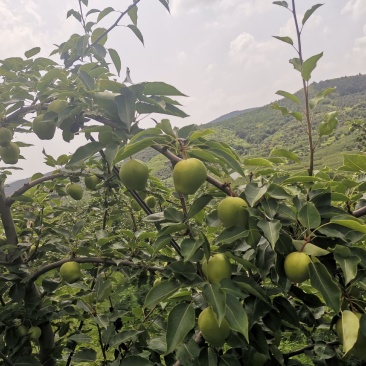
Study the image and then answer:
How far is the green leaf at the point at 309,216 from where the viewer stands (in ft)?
3.43

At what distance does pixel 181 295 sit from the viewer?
122cm

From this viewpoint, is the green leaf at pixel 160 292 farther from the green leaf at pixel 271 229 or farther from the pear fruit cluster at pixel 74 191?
the pear fruit cluster at pixel 74 191

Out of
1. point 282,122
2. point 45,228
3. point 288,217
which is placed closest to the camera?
point 288,217

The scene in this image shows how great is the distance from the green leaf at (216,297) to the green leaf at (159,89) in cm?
69

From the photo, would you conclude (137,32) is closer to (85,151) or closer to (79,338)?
(85,151)

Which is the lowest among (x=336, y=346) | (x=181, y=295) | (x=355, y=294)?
(x=336, y=346)

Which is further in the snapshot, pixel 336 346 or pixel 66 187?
pixel 66 187

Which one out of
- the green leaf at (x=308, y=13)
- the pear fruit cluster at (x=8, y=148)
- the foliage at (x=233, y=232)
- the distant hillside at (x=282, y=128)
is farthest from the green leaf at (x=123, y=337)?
the distant hillside at (x=282, y=128)

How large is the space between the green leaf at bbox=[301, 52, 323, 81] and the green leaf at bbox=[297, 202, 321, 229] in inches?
21.7

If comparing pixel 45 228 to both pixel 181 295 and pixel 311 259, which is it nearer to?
pixel 181 295

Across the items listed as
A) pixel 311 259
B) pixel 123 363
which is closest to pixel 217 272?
pixel 311 259

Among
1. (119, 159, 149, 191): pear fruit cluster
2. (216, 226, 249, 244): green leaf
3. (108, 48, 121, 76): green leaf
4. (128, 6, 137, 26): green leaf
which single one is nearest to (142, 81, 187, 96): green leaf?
(119, 159, 149, 191): pear fruit cluster

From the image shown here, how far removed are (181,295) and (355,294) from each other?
0.59 meters

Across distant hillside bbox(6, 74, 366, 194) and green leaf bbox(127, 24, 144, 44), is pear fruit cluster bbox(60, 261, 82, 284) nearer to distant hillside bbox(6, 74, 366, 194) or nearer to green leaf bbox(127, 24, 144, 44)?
green leaf bbox(127, 24, 144, 44)
